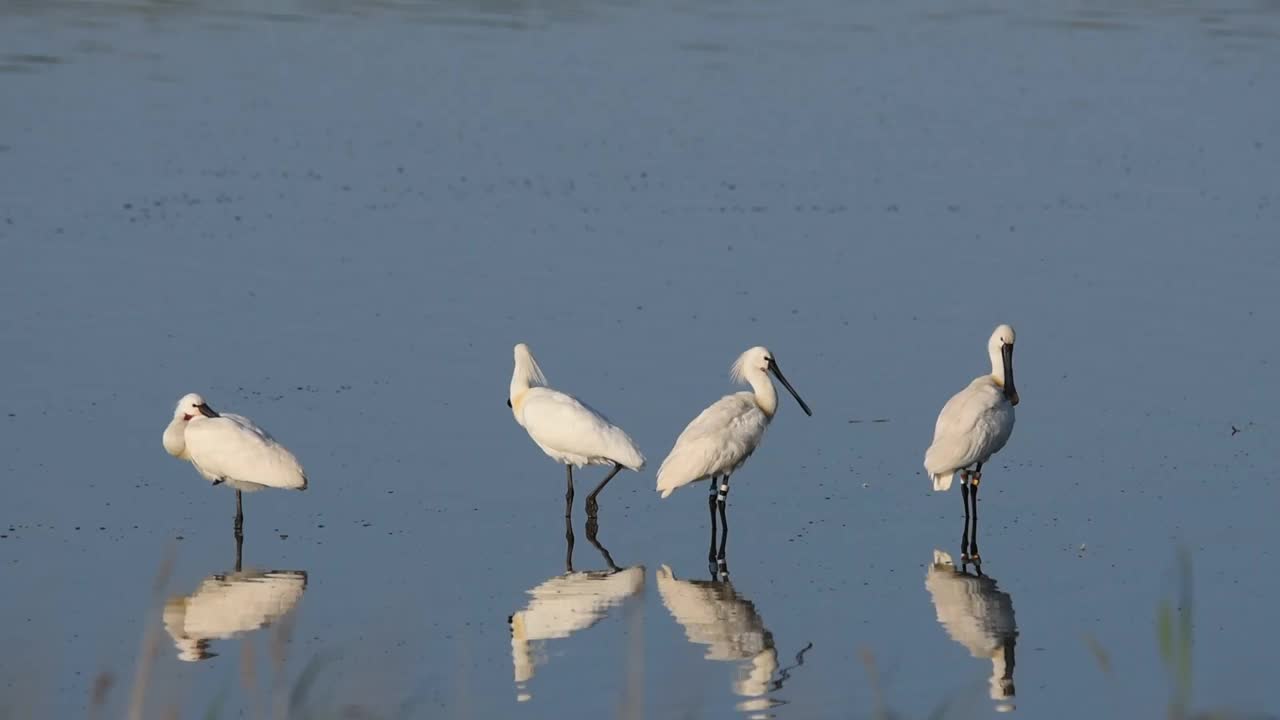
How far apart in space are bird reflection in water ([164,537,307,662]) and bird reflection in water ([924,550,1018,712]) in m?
2.90

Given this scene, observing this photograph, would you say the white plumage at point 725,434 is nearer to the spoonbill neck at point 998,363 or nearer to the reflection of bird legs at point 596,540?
the reflection of bird legs at point 596,540

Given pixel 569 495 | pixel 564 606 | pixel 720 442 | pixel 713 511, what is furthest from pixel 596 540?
pixel 564 606

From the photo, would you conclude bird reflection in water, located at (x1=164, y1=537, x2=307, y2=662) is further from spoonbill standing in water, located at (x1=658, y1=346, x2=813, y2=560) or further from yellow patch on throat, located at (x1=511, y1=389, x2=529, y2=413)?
yellow patch on throat, located at (x1=511, y1=389, x2=529, y2=413)

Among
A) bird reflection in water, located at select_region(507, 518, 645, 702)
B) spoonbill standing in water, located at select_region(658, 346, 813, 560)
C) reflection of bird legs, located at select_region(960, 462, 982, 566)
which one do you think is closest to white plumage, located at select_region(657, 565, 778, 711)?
bird reflection in water, located at select_region(507, 518, 645, 702)

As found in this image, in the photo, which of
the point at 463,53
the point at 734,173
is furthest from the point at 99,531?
the point at 463,53

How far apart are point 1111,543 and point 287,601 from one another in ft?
13.5

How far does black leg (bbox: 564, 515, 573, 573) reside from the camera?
1032 centimetres

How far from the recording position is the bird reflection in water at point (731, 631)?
27.6ft

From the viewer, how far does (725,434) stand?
11.0m

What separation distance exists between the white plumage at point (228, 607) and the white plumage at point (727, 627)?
1.72 m

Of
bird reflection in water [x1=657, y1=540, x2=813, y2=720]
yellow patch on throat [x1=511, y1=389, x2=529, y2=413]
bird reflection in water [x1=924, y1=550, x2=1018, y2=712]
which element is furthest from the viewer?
yellow patch on throat [x1=511, y1=389, x2=529, y2=413]

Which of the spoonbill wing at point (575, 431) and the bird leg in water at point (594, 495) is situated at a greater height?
the spoonbill wing at point (575, 431)

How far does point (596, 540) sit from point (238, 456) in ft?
6.03

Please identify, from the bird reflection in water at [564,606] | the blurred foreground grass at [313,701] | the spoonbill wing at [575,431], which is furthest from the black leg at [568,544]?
the blurred foreground grass at [313,701]
